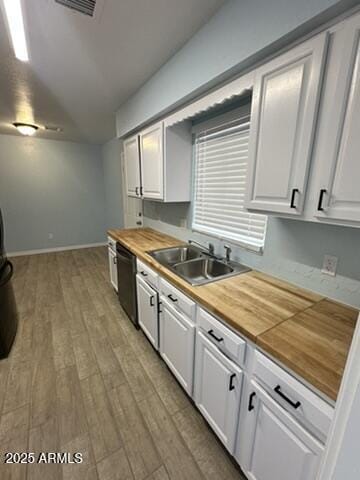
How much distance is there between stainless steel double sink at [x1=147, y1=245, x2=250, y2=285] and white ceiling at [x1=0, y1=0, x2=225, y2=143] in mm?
1694

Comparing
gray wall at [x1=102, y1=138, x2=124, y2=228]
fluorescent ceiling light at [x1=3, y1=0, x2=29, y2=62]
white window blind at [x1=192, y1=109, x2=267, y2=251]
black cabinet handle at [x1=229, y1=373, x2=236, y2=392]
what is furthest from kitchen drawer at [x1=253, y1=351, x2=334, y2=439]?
gray wall at [x1=102, y1=138, x2=124, y2=228]

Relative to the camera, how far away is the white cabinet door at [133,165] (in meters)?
2.68

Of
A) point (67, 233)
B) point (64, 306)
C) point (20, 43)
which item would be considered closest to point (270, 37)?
point (20, 43)

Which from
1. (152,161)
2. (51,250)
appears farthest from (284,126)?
(51,250)

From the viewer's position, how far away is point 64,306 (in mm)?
2852

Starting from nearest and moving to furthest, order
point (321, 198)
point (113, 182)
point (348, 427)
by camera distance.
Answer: point (348, 427)
point (321, 198)
point (113, 182)

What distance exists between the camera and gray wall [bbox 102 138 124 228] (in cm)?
455

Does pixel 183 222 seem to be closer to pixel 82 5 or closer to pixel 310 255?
pixel 310 255

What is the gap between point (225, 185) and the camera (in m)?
1.96

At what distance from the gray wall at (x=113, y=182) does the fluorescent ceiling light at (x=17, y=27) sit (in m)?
2.64

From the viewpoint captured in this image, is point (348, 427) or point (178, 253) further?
point (178, 253)

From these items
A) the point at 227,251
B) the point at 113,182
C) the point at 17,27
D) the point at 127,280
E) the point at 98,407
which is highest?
the point at 17,27

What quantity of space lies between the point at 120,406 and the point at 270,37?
2453 millimetres

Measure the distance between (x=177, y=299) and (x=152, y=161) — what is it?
158 centimetres
